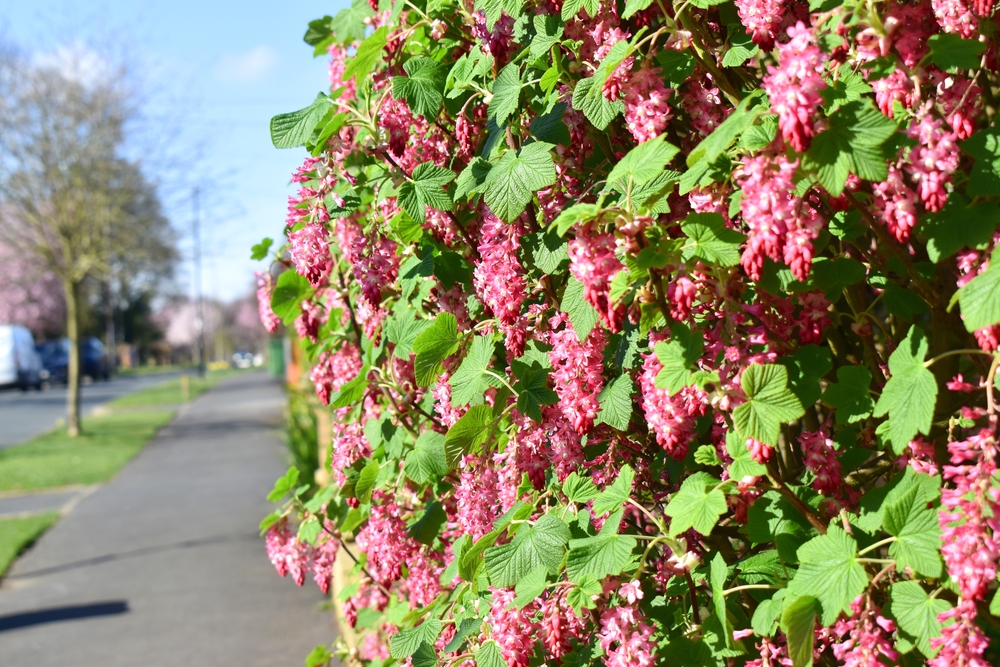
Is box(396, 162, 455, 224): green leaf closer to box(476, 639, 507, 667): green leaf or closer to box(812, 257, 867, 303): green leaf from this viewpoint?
box(812, 257, 867, 303): green leaf

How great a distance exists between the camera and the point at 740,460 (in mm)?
1644

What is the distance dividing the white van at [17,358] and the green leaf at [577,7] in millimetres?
37955

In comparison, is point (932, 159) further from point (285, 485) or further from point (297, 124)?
point (285, 485)

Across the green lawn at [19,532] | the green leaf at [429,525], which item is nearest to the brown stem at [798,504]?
the green leaf at [429,525]

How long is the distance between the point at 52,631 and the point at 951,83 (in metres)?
6.80

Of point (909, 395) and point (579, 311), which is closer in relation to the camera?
point (909, 395)

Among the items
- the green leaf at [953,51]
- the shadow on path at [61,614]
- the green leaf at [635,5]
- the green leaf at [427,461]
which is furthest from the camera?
the shadow on path at [61,614]

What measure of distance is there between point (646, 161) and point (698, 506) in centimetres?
61

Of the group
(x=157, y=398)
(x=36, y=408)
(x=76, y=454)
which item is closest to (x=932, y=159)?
(x=76, y=454)

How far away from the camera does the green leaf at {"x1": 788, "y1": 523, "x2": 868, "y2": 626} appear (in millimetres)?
1466

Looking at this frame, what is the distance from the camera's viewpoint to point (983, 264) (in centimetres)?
138

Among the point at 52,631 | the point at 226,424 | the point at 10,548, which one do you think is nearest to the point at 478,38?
the point at 52,631

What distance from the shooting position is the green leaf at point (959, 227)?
139 centimetres

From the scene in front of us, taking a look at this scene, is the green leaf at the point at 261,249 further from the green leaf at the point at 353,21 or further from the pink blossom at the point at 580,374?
the pink blossom at the point at 580,374
